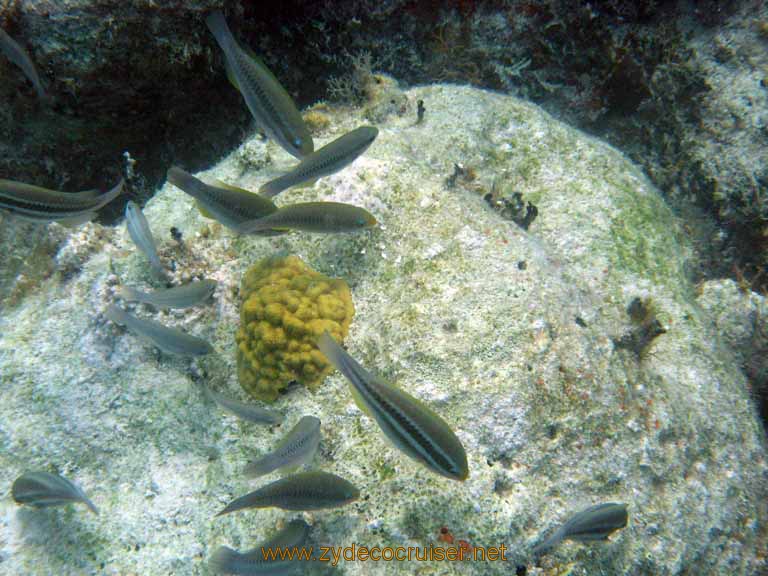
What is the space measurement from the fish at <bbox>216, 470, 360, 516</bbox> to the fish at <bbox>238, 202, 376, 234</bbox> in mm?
1546

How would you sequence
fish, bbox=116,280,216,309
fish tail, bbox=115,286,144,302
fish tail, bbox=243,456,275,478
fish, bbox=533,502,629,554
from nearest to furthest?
fish, bbox=533,502,629,554
fish tail, bbox=243,456,275,478
fish, bbox=116,280,216,309
fish tail, bbox=115,286,144,302

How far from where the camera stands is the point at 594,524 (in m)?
2.52

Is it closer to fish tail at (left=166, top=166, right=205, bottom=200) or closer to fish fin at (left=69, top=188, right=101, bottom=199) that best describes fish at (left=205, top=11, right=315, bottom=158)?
fish tail at (left=166, top=166, right=205, bottom=200)

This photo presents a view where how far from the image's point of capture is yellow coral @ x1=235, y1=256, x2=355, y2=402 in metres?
3.07

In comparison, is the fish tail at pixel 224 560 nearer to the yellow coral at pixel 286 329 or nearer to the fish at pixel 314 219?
the yellow coral at pixel 286 329

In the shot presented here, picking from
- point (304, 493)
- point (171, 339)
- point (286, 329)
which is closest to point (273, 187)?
point (286, 329)

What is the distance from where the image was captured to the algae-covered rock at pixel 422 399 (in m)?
2.80

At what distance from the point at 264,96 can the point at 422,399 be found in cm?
228

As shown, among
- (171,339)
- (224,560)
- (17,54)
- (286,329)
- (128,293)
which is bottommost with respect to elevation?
(224,560)

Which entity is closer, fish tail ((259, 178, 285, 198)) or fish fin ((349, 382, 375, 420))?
fish fin ((349, 382, 375, 420))

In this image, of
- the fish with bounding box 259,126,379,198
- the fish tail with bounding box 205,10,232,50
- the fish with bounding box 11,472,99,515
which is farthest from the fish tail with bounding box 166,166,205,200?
the fish with bounding box 11,472,99,515

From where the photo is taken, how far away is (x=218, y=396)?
302 cm

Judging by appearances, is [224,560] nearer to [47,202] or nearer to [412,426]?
[412,426]

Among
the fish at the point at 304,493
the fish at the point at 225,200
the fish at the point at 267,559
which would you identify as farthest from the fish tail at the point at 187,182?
the fish at the point at 267,559
